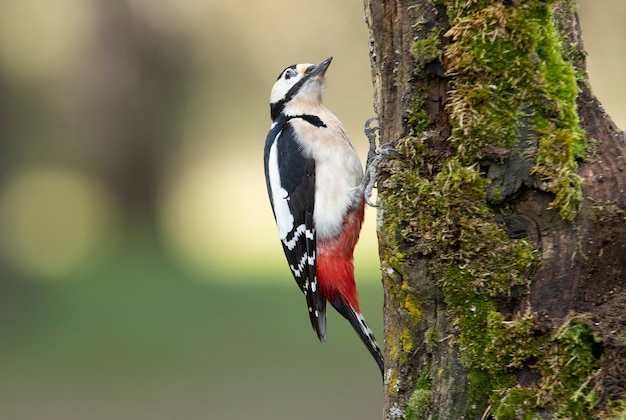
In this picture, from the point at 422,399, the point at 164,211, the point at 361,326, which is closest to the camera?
the point at 422,399

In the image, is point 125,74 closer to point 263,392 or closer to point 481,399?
point 263,392

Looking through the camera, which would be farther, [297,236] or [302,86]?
[302,86]

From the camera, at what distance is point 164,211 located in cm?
1348

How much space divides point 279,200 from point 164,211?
9385 millimetres

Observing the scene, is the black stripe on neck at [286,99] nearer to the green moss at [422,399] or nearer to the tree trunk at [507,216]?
the tree trunk at [507,216]

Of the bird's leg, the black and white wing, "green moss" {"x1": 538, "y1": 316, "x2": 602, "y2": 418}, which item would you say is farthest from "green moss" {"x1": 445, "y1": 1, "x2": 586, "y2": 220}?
the black and white wing

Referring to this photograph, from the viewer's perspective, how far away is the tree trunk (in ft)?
8.45

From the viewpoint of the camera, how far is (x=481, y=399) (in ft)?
8.76

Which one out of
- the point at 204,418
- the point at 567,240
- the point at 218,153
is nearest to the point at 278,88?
the point at 567,240

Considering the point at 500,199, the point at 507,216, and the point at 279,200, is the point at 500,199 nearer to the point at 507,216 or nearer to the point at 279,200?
the point at 507,216

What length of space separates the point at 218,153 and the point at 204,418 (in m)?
6.26

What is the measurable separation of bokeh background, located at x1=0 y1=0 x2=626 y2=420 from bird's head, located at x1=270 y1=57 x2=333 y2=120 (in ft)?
11.8

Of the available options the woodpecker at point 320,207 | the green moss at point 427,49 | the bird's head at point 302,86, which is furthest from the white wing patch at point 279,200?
the green moss at point 427,49

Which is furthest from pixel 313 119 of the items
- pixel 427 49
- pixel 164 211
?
pixel 164 211
